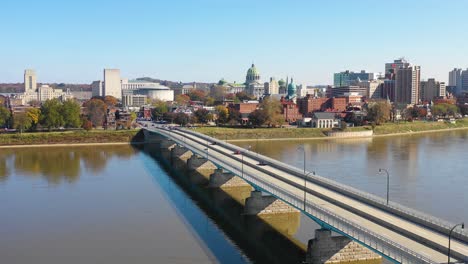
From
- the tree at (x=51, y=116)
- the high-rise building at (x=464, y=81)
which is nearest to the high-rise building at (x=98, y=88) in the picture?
the tree at (x=51, y=116)

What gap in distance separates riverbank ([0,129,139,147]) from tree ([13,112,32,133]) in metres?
3.29

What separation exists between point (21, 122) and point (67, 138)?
6966mm

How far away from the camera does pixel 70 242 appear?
2109 centimetres

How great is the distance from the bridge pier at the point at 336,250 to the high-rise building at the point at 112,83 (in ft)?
498

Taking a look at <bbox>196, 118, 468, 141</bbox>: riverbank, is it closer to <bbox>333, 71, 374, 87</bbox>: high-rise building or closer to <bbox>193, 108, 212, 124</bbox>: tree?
<bbox>193, 108, 212, 124</bbox>: tree

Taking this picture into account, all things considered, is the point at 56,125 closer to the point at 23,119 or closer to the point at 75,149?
the point at 23,119

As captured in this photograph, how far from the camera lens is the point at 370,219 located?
56.7 feet

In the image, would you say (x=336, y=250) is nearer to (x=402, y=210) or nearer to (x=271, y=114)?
(x=402, y=210)

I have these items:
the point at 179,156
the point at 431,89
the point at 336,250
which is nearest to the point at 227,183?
the point at 179,156

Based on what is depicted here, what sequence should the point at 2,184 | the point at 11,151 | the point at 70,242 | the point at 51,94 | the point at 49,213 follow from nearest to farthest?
the point at 70,242 → the point at 49,213 → the point at 2,184 → the point at 11,151 → the point at 51,94

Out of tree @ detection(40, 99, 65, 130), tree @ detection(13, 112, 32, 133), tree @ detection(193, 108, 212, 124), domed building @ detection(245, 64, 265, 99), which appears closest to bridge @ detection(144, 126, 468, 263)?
Result: tree @ detection(40, 99, 65, 130)

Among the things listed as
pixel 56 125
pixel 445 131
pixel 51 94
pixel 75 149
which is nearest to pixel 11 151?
pixel 75 149

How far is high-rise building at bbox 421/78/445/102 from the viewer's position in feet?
443

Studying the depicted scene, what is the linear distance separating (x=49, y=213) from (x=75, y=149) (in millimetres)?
30077
